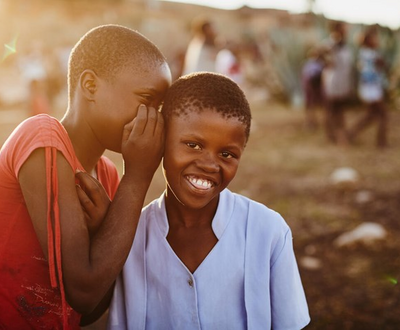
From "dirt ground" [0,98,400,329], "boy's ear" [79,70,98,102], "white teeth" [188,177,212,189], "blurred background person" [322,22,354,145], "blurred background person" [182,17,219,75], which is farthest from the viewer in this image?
"blurred background person" [322,22,354,145]

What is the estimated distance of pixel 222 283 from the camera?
1.76 meters

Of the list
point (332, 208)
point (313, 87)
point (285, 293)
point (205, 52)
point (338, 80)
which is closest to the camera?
point (285, 293)

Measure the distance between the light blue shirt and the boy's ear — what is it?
565 mm

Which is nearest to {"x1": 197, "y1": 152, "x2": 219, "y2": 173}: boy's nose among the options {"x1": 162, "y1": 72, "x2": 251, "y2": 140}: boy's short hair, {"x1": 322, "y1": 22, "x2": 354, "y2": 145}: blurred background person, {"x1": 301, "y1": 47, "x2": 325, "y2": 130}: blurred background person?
{"x1": 162, "y1": 72, "x2": 251, "y2": 140}: boy's short hair

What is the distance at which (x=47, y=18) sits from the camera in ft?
91.9

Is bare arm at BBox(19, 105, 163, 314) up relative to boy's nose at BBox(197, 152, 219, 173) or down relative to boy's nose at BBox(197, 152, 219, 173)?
down

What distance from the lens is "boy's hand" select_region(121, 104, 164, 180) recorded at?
5.53ft

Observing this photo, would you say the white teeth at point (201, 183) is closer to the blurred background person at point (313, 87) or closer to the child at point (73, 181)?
the child at point (73, 181)

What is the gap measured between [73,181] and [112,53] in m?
0.54

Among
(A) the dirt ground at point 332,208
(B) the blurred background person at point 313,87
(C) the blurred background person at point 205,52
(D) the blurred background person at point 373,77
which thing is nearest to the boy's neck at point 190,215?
(A) the dirt ground at point 332,208

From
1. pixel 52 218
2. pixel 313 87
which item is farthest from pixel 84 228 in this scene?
pixel 313 87

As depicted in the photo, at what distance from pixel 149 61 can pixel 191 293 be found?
887 mm

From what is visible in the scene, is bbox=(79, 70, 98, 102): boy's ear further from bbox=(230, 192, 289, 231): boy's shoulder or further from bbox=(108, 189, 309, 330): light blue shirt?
bbox=(230, 192, 289, 231): boy's shoulder

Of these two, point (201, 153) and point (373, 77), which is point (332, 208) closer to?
point (373, 77)
